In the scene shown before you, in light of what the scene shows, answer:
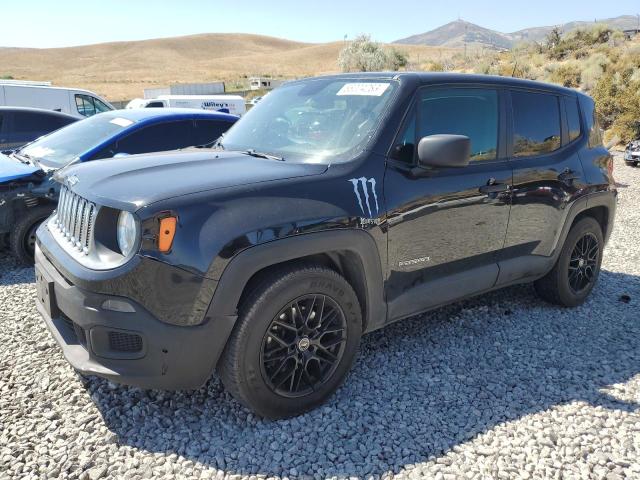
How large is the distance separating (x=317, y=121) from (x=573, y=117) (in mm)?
2400

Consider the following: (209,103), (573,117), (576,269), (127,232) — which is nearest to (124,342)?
(127,232)

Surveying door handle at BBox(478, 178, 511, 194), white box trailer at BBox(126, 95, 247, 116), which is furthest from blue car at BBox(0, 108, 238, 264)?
white box trailer at BBox(126, 95, 247, 116)

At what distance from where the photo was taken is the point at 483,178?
11.9 feet

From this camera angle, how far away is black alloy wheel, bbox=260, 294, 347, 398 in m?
2.82

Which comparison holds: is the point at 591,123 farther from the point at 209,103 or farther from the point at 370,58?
the point at 370,58

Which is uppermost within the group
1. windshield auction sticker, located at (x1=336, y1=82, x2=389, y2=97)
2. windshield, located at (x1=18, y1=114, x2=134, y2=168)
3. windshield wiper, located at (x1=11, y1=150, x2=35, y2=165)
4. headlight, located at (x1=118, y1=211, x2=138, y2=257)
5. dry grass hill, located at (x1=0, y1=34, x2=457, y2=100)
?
windshield auction sticker, located at (x1=336, y1=82, x2=389, y2=97)

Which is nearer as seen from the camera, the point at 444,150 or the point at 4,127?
the point at 444,150

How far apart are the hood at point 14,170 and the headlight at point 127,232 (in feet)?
11.1

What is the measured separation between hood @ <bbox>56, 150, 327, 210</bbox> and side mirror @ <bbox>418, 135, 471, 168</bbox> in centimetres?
61

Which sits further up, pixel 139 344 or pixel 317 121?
pixel 317 121

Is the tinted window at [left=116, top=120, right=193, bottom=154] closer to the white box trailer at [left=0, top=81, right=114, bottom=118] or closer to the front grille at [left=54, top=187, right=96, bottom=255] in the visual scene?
the front grille at [left=54, top=187, right=96, bottom=255]

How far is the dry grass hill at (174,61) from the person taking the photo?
250 feet

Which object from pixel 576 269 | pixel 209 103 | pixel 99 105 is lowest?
pixel 209 103

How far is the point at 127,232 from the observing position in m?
2.53
